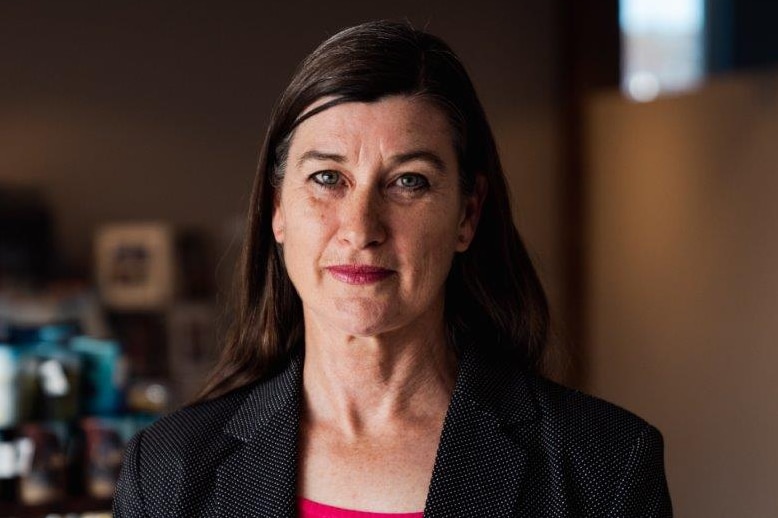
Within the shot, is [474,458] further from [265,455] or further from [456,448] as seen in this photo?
[265,455]

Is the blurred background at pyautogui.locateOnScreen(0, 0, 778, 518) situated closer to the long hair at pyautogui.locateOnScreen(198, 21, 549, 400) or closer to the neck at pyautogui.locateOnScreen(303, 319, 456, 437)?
the long hair at pyautogui.locateOnScreen(198, 21, 549, 400)

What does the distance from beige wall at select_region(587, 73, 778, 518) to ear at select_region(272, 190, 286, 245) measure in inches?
84.1

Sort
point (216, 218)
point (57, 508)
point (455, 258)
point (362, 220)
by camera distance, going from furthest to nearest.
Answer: point (216, 218) < point (57, 508) < point (455, 258) < point (362, 220)

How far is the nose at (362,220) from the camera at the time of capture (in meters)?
1.70

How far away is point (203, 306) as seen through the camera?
14.3 ft

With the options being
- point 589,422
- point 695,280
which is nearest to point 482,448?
point 589,422

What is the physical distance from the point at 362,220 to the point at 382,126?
0.13 metres

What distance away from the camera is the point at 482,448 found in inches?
70.6

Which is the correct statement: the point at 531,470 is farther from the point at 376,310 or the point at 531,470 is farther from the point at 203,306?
the point at 203,306

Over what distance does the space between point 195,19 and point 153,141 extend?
0.45 m

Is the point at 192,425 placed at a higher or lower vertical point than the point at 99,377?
higher

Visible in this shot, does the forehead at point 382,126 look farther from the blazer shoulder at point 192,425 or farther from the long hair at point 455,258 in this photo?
the blazer shoulder at point 192,425

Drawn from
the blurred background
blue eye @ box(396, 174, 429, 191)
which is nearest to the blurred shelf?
the blurred background

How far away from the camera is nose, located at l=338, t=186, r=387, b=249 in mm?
1699
